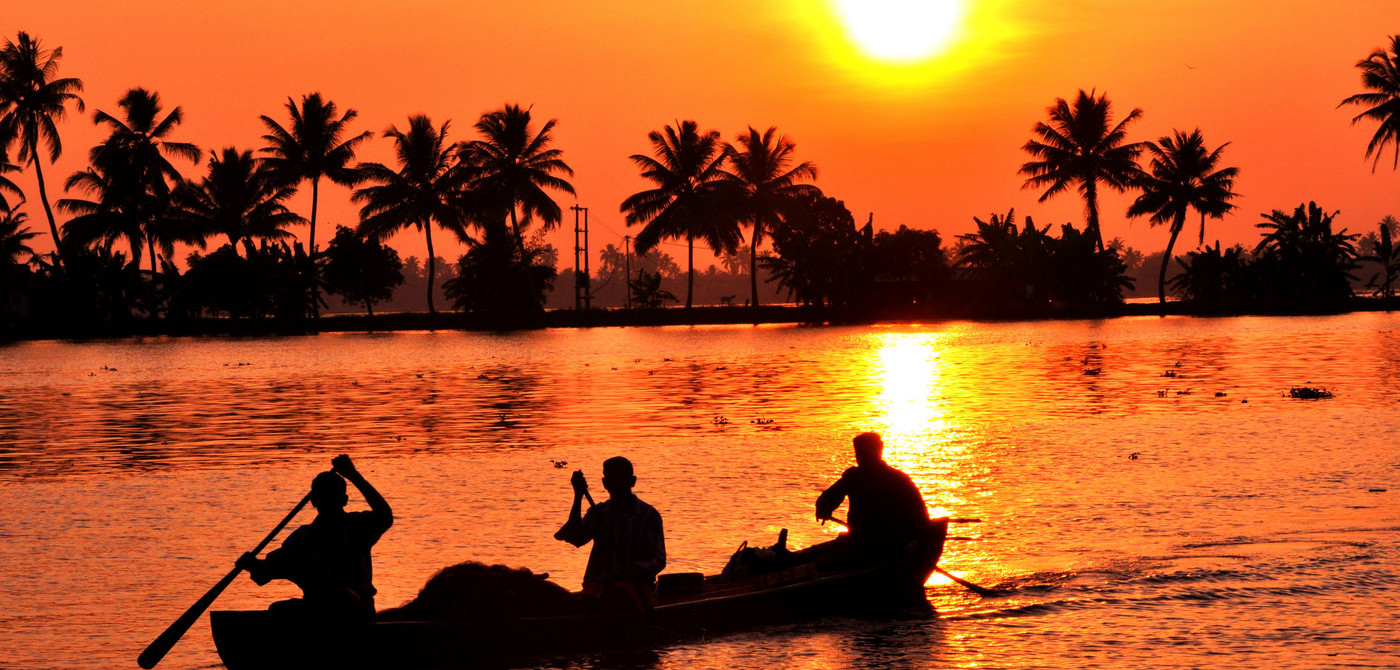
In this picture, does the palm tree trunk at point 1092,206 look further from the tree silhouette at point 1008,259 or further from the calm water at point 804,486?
the calm water at point 804,486

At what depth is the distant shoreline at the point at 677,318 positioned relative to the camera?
89.4m

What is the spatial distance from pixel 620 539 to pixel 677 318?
87472 mm

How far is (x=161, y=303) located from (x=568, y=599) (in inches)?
3430

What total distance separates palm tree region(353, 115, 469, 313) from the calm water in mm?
41674

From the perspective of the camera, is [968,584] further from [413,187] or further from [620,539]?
[413,187]

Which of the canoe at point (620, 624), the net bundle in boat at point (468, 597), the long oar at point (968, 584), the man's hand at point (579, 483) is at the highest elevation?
the man's hand at point (579, 483)

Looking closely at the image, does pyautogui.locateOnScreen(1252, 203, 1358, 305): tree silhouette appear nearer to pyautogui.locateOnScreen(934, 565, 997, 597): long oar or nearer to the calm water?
the calm water

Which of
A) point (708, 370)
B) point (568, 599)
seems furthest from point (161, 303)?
point (568, 599)

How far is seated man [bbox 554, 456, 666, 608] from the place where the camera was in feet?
35.9

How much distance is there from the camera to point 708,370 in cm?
4772

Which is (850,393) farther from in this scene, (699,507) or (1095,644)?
(1095,644)

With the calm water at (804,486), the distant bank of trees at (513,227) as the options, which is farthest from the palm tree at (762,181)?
the calm water at (804,486)

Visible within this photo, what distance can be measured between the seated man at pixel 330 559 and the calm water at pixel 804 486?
2156 mm

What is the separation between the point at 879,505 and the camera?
12.4 m
